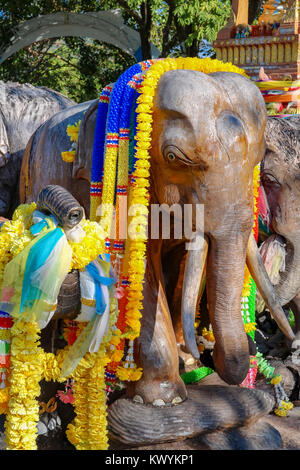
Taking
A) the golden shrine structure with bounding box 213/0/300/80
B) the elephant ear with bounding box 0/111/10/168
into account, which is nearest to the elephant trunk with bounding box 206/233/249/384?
the elephant ear with bounding box 0/111/10/168

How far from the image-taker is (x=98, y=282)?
2.55m

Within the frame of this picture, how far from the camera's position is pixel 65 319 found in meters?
2.68

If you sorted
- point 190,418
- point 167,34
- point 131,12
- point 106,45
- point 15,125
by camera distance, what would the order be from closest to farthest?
A: point 190,418
point 15,125
point 131,12
point 167,34
point 106,45

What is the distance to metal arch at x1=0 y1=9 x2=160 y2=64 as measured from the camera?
32.5ft

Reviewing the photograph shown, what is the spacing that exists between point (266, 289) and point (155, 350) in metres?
0.61

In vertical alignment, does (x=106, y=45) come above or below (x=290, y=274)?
above

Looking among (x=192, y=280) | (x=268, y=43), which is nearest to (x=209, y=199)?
(x=192, y=280)

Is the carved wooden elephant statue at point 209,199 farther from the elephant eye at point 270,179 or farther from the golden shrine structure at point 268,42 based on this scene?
the golden shrine structure at point 268,42

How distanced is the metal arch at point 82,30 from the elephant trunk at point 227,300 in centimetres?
732

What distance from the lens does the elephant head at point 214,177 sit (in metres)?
2.86

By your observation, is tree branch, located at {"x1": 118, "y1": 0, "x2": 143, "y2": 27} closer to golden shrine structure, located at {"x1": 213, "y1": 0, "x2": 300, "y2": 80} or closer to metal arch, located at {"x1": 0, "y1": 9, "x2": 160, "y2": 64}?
metal arch, located at {"x1": 0, "y1": 9, "x2": 160, "y2": 64}

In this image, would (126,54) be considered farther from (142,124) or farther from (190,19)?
(142,124)

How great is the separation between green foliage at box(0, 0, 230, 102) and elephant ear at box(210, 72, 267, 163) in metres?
5.53

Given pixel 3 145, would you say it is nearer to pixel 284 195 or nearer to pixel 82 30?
pixel 284 195
